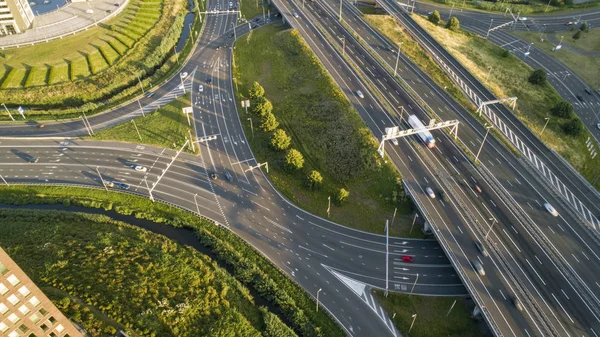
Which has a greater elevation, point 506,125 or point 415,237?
point 506,125

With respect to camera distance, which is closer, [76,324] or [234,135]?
[76,324]

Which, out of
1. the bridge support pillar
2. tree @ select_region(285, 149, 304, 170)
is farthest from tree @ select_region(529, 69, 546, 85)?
tree @ select_region(285, 149, 304, 170)

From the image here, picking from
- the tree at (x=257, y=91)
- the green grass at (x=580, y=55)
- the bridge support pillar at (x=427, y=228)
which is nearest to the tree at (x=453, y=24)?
the green grass at (x=580, y=55)

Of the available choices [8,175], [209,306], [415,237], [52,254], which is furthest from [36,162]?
[415,237]

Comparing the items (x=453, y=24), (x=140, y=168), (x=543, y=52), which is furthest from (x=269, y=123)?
(x=543, y=52)

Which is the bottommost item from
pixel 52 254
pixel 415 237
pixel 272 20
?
pixel 415 237

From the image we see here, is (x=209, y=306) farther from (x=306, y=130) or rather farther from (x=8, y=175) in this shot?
(x=8, y=175)

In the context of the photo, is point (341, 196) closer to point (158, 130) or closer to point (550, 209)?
point (550, 209)
